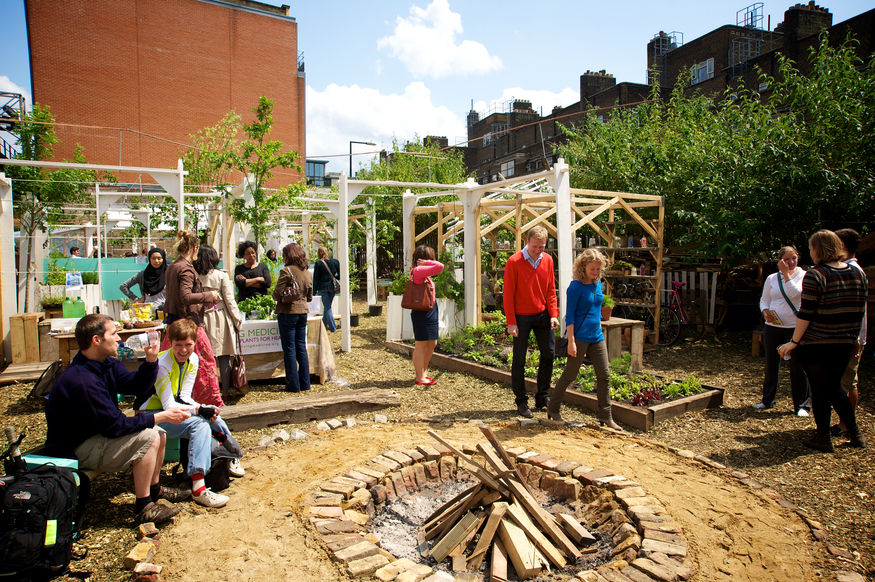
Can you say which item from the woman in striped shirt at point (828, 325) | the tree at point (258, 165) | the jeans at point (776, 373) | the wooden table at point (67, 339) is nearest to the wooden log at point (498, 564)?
the woman in striped shirt at point (828, 325)

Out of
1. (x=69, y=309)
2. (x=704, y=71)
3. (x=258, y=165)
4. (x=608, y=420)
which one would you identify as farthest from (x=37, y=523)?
(x=704, y=71)

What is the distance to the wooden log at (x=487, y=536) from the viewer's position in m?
2.96

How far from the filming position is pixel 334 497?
11.4 ft

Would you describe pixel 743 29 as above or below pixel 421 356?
above

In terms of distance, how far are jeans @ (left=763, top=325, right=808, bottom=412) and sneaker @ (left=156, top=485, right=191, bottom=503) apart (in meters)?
5.57

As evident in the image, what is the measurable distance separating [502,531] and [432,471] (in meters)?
1.07

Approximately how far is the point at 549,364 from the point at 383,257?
1502 cm

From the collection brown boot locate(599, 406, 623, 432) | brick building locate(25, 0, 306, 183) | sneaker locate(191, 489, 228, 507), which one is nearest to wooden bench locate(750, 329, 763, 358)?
brown boot locate(599, 406, 623, 432)

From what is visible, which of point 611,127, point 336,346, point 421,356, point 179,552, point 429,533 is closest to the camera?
point 179,552

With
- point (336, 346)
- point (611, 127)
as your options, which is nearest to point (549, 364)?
point (336, 346)

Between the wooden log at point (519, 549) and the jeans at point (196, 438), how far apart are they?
77.6 inches

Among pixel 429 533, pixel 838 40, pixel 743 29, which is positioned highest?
pixel 743 29

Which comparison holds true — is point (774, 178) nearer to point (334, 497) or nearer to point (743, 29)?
point (334, 497)

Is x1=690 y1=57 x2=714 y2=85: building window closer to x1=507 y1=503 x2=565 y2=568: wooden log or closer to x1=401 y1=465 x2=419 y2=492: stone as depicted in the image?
x1=401 y1=465 x2=419 y2=492: stone
